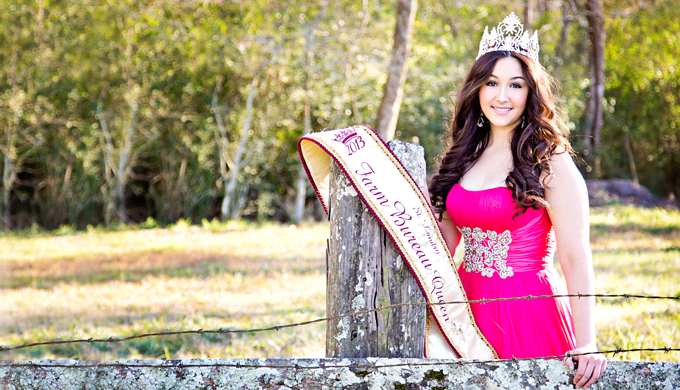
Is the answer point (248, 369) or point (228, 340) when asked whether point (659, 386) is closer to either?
point (248, 369)

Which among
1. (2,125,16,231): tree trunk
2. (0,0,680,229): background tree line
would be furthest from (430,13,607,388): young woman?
(2,125,16,231): tree trunk

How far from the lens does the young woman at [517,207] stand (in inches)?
78.7

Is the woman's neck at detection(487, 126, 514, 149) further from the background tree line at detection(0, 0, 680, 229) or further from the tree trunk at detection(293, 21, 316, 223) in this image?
the tree trunk at detection(293, 21, 316, 223)

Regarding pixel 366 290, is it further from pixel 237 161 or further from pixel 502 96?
pixel 237 161

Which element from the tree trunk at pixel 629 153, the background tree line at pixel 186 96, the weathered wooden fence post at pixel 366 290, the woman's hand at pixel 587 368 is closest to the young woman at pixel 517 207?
the woman's hand at pixel 587 368

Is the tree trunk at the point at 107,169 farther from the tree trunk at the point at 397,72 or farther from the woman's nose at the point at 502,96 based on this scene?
the woman's nose at the point at 502,96

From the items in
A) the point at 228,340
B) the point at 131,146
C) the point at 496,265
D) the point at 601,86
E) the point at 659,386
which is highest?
the point at 601,86

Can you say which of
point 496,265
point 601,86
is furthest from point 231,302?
point 601,86

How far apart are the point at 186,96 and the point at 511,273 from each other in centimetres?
972

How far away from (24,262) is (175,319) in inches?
161

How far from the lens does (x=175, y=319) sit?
4.71 meters

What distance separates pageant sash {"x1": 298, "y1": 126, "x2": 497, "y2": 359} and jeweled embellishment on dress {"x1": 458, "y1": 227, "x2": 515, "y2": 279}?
0.36m

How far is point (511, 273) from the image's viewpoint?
217cm

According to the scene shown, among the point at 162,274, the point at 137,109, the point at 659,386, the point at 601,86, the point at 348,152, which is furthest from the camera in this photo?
the point at 601,86
